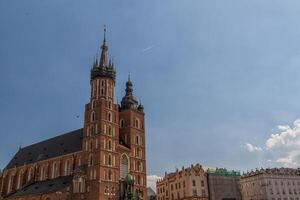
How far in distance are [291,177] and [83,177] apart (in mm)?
58969

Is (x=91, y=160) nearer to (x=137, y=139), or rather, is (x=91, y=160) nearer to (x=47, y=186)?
(x=47, y=186)

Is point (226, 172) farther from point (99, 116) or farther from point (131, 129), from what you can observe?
point (99, 116)

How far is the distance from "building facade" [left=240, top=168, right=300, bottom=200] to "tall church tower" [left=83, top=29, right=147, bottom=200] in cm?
3717

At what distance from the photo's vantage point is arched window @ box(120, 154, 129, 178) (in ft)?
207

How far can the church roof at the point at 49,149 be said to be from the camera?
235 feet

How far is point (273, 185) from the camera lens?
87.1m

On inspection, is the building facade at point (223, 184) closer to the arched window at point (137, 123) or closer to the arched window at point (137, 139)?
the arched window at point (137, 139)

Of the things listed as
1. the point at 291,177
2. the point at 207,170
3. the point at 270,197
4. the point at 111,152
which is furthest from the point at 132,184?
the point at 291,177

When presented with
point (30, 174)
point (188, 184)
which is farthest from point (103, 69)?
point (188, 184)

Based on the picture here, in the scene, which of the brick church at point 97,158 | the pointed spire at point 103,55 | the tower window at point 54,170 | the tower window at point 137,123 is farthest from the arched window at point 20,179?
the pointed spire at point 103,55

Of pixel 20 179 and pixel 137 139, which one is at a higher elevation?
pixel 137 139

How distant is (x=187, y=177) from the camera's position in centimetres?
8138

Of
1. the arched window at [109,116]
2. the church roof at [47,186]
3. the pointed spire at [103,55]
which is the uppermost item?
the pointed spire at [103,55]

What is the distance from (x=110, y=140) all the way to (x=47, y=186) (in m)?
15.4
